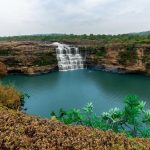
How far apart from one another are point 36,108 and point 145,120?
13.9 m

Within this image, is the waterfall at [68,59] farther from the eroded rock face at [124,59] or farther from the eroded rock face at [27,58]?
the eroded rock face at [124,59]

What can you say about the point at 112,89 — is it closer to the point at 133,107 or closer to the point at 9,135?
the point at 133,107

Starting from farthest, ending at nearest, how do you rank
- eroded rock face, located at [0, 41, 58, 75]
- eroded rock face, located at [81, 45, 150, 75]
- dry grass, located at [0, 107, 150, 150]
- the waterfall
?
the waterfall → eroded rock face, located at [0, 41, 58, 75] → eroded rock face, located at [81, 45, 150, 75] → dry grass, located at [0, 107, 150, 150]

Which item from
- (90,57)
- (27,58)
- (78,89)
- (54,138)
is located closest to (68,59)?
(90,57)

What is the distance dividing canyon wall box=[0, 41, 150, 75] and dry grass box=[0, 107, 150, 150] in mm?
34025

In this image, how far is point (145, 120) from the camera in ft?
28.7

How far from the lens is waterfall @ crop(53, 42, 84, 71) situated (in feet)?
140

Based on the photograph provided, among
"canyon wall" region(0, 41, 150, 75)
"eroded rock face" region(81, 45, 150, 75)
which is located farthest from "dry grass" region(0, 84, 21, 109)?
"eroded rock face" region(81, 45, 150, 75)

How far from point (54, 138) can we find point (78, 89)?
24.4m

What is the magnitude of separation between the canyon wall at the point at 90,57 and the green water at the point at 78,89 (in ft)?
5.73

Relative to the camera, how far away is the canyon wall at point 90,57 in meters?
39.1

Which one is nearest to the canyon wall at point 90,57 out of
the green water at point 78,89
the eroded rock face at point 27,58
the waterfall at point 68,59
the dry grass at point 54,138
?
the eroded rock face at point 27,58

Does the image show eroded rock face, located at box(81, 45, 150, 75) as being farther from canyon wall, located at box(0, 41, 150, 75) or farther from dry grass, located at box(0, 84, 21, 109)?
dry grass, located at box(0, 84, 21, 109)

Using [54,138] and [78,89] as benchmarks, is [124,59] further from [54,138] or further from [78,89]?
[54,138]
